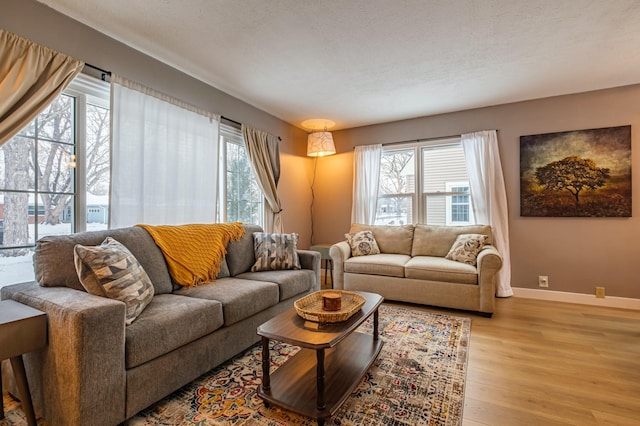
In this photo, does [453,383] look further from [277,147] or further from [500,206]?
[277,147]

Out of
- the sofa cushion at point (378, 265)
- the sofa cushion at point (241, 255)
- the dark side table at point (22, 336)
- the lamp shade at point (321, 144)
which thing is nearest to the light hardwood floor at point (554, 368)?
the sofa cushion at point (378, 265)

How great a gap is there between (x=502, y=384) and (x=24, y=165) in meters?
3.40

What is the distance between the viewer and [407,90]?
3.35 m

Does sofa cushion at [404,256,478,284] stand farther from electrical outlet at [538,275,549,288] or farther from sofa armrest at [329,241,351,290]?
electrical outlet at [538,275,549,288]

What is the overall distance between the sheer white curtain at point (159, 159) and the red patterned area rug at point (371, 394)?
1448 mm

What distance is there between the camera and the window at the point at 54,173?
191 centimetres

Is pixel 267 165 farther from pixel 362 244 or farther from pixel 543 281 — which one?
pixel 543 281

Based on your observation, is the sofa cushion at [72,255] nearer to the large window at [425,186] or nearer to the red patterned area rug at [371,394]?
the red patterned area rug at [371,394]

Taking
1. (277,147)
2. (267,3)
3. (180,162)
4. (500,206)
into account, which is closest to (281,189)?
(277,147)

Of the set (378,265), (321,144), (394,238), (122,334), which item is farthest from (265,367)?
(321,144)

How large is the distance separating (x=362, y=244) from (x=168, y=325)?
8.91ft

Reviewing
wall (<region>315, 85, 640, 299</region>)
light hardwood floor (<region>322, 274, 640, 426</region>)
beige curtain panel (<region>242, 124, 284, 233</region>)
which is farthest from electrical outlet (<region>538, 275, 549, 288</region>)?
beige curtain panel (<region>242, 124, 284, 233</region>)

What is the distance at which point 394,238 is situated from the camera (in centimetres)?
408

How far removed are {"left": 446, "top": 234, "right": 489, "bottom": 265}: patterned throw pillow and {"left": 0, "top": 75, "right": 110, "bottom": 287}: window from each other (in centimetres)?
349
